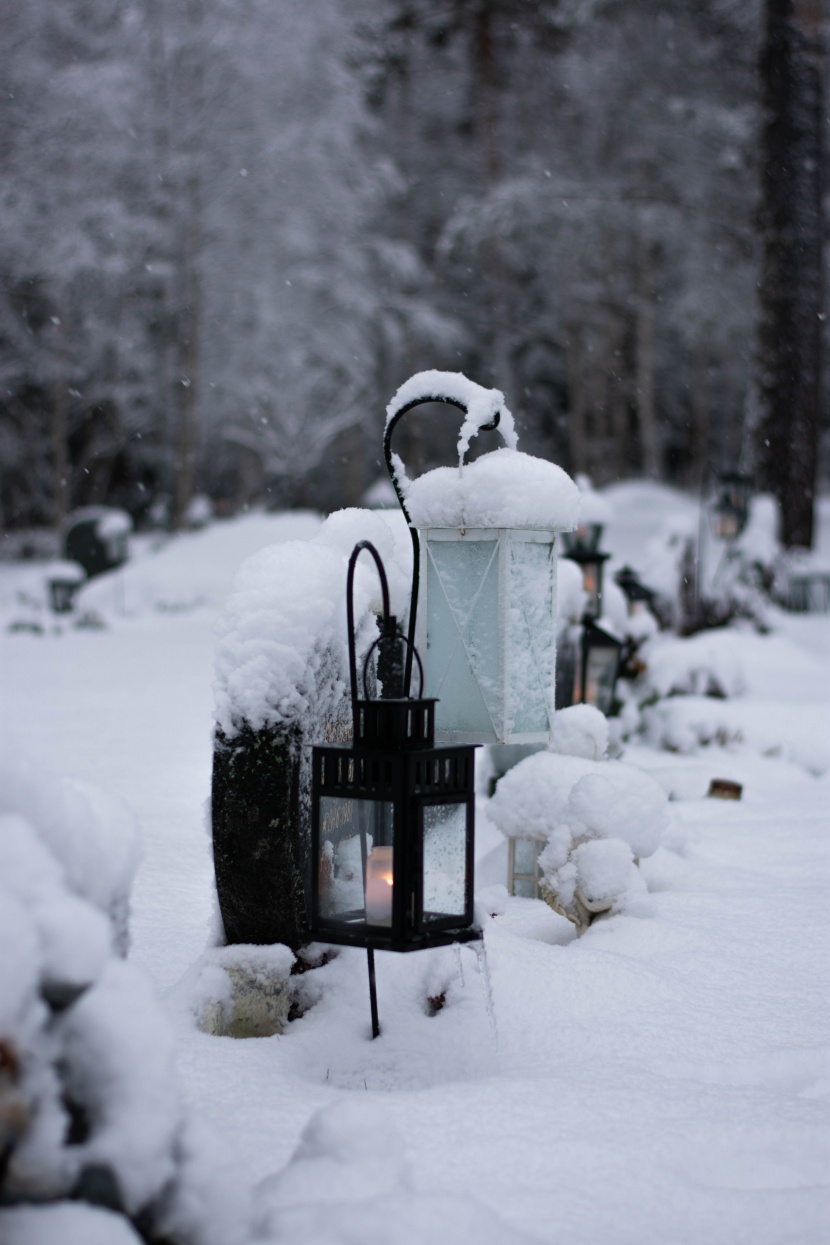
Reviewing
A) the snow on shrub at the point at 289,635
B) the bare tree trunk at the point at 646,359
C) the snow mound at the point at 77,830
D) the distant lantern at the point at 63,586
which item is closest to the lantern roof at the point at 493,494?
the snow on shrub at the point at 289,635

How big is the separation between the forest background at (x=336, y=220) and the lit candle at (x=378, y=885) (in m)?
16.5

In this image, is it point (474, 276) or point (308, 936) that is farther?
point (474, 276)

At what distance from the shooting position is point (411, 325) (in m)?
25.6

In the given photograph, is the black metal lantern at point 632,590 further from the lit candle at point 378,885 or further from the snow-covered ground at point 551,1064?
the lit candle at point 378,885

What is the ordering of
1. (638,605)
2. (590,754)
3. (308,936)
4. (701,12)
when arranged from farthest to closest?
1. (701,12)
2. (638,605)
3. (590,754)
4. (308,936)

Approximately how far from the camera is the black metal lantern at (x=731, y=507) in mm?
12234

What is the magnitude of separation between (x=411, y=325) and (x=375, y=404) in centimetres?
243

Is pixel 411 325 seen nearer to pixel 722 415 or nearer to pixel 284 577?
pixel 722 415

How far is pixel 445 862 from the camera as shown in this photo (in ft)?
9.36

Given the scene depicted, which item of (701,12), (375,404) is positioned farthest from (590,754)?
(375,404)

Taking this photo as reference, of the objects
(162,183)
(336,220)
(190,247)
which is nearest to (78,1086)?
(190,247)

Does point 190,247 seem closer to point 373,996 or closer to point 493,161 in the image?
point 493,161

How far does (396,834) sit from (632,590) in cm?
520

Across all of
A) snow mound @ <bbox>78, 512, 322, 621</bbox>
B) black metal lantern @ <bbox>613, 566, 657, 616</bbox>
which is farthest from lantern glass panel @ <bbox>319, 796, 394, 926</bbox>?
snow mound @ <bbox>78, 512, 322, 621</bbox>
